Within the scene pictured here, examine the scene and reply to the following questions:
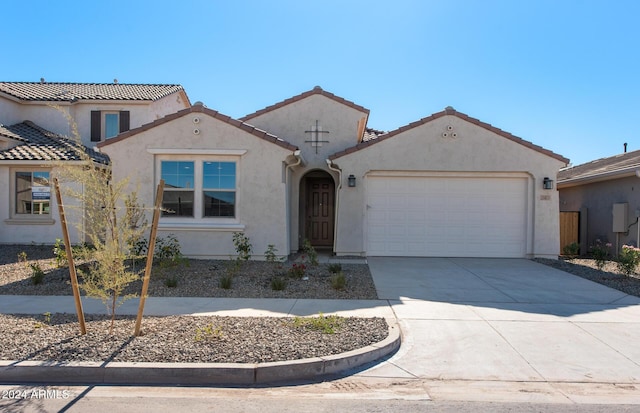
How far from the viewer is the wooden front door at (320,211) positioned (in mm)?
15516

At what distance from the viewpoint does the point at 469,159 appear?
13094mm

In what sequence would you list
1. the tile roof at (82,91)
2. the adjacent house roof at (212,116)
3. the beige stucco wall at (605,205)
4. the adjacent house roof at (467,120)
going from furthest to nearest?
the tile roof at (82,91) → the beige stucco wall at (605,205) → the adjacent house roof at (467,120) → the adjacent house roof at (212,116)

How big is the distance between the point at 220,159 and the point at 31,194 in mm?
7578

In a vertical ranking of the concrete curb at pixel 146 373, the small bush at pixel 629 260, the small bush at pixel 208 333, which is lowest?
the concrete curb at pixel 146 373

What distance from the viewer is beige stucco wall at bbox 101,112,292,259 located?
11844 millimetres

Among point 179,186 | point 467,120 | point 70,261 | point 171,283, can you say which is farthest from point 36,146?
point 467,120

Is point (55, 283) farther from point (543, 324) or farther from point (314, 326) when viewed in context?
point (543, 324)

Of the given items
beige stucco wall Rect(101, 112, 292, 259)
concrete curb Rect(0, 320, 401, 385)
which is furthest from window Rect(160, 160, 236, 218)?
concrete curb Rect(0, 320, 401, 385)

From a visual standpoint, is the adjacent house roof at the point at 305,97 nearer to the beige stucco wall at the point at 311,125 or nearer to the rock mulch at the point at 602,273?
the beige stucco wall at the point at 311,125

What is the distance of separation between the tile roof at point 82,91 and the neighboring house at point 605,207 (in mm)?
17370

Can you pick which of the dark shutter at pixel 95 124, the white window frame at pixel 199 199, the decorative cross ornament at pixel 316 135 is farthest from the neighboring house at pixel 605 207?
the dark shutter at pixel 95 124

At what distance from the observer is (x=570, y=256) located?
14336 millimetres

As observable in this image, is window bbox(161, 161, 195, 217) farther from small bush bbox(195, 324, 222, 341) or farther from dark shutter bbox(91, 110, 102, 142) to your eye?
dark shutter bbox(91, 110, 102, 142)

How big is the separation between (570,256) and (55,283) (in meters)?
14.4
